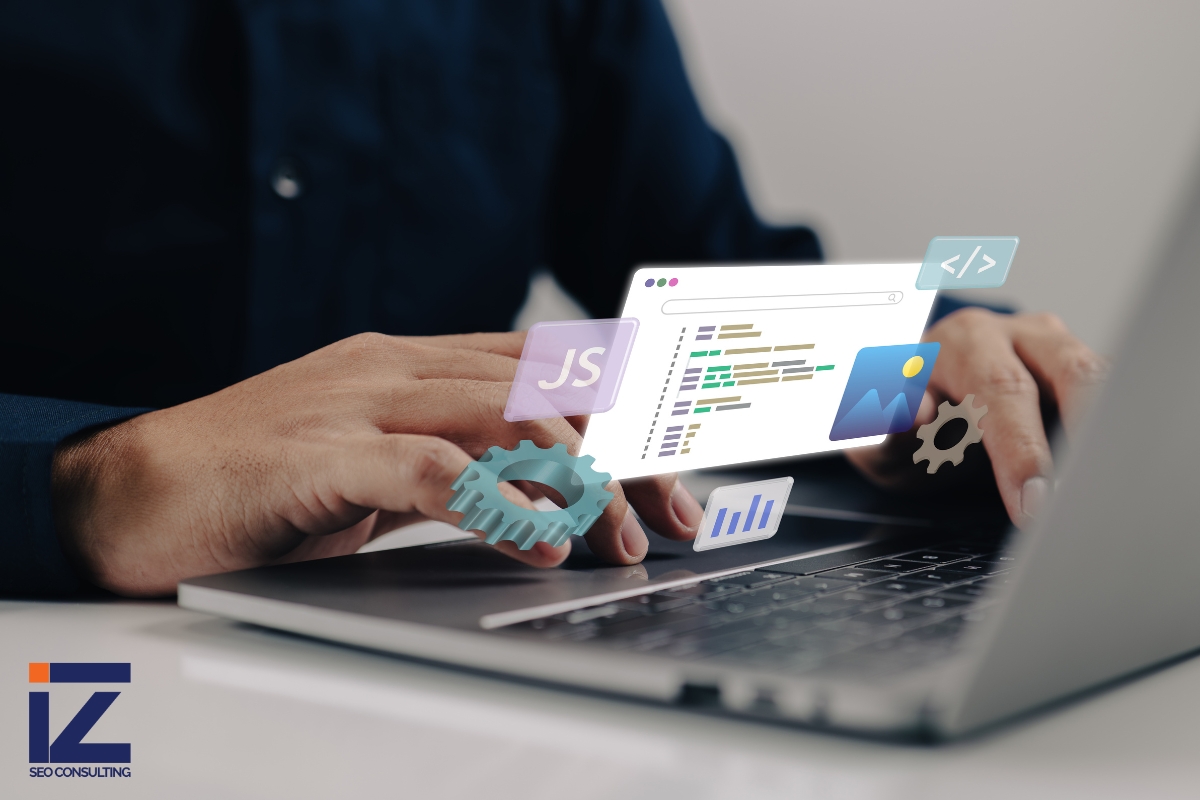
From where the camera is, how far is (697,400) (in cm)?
41

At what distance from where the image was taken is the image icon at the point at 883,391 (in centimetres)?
46

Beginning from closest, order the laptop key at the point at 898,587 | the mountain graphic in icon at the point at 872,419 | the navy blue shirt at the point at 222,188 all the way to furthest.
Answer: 1. the laptop key at the point at 898,587
2. the mountain graphic in icon at the point at 872,419
3. the navy blue shirt at the point at 222,188

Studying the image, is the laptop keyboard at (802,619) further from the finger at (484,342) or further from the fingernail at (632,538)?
the finger at (484,342)

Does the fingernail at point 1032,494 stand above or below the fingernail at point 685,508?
above

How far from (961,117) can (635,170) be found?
1.34 feet

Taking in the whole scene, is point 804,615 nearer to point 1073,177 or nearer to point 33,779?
point 33,779

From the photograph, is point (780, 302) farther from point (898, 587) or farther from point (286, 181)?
point (286, 181)

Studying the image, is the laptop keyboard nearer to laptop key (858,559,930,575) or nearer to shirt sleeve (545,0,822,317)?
laptop key (858,559,930,575)

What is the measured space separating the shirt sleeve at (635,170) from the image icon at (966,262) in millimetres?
560

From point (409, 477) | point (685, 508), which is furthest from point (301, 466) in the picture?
point (685, 508)

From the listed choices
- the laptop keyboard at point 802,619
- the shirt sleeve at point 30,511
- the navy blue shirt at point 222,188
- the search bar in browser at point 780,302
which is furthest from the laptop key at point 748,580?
the navy blue shirt at point 222,188

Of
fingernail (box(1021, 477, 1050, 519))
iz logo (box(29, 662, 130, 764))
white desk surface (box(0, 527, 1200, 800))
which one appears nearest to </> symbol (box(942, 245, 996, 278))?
fingernail (box(1021, 477, 1050, 519))

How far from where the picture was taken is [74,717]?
0.30m

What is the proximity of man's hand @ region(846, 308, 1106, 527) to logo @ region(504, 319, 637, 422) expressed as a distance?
182mm
